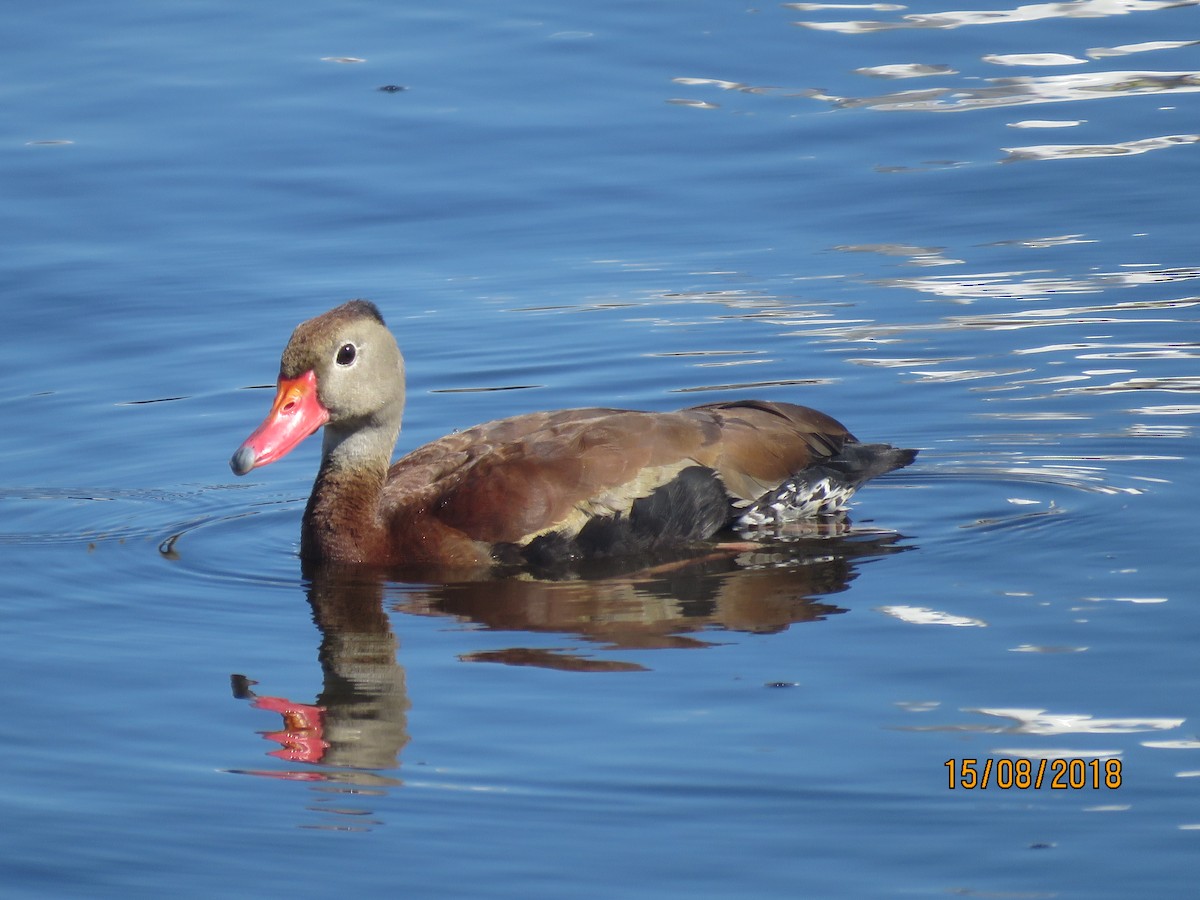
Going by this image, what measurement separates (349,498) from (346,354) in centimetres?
61

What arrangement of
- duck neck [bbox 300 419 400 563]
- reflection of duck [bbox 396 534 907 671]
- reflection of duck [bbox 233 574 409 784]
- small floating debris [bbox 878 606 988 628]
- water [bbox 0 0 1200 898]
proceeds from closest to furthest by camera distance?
water [bbox 0 0 1200 898]
reflection of duck [bbox 233 574 409 784]
small floating debris [bbox 878 606 988 628]
reflection of duck [bbox 396 534 907 671]
duck neck [bbox 300 419 400 563]

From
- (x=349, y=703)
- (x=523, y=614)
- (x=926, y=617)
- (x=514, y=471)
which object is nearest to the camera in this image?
(x=349, y=703)

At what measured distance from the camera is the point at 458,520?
8008mm

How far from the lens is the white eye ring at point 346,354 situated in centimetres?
819

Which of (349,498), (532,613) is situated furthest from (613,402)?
(532,613)

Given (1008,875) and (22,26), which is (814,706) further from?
(22,26)
